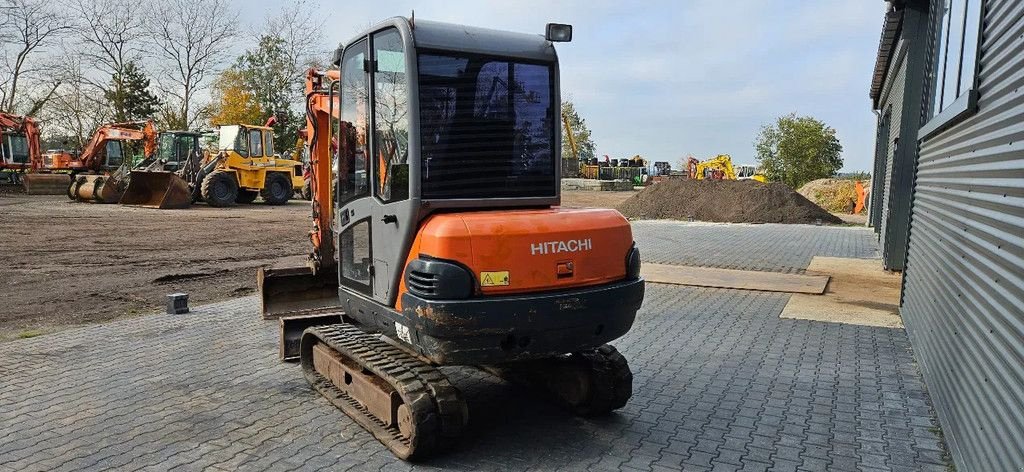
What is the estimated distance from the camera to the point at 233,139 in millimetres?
24641

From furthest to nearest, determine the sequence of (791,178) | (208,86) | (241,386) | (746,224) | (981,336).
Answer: (208,86), (791,178), (746,224), (241,386), (981,336)

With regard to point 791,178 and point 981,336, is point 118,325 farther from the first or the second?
point 791,178

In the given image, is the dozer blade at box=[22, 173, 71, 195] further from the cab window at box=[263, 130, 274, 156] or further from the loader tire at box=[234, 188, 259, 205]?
the cab window at box=[263, 130, 274, 156]

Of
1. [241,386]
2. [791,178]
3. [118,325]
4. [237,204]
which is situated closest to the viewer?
[241,386]

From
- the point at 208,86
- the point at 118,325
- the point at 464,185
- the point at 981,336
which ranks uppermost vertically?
the point at 208,86

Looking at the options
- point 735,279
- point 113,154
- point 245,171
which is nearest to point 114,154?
point 113,154

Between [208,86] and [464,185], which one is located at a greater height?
[208,86]

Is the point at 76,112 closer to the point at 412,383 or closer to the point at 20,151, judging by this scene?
the point at 20,151

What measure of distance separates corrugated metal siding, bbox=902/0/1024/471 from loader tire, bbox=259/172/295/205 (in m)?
24.3

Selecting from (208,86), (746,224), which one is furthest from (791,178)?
(208,86)

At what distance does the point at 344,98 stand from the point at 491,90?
3.92 feet

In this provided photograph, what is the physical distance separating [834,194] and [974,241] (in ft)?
95.6

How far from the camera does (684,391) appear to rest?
5.46m

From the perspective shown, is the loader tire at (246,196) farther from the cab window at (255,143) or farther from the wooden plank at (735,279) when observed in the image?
the wooden plank at (735,279)
